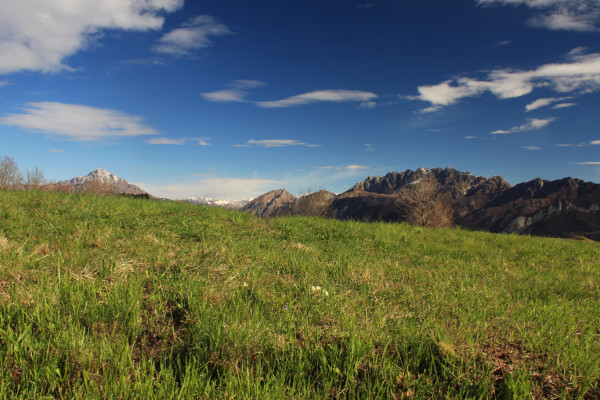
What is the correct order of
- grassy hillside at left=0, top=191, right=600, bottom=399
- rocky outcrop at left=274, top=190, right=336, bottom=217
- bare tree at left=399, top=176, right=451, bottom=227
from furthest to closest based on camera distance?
rocky outcrop at left=274, top=190, right=336, bottom=217
bare tree at left=399, top=176, right=451, bottom=227
grassy hillside at left=0, top=191, right=600, bottom=399

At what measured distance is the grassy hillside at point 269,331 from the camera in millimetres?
2607

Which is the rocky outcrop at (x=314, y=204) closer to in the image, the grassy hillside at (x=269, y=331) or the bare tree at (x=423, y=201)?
the bare tree at (x=423, y=201)

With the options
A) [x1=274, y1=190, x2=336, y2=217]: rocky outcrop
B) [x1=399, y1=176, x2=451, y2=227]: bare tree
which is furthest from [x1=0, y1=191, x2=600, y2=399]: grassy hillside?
[x1=274, y1=190, x2=336, y2=217]: rocky outcrop

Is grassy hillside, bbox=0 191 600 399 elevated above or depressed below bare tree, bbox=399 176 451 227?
below

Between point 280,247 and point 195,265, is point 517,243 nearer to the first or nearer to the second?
A: point 280,247

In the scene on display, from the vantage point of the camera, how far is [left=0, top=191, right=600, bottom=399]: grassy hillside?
2607mm

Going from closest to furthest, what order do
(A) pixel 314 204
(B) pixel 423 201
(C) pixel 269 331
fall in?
(C) pixel 269 331, (B) pixel 423 201, (A) pixel 314 204

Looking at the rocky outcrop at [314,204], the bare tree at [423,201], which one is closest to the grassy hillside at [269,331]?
the bare tree at [423,201]

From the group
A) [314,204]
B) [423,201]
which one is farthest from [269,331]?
[314,204]

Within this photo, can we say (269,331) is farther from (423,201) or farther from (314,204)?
(314,204)

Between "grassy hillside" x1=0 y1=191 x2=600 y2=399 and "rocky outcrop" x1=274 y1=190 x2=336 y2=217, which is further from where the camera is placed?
"rocky outcrop" x1=274 y1=190 x2=336 y2=217

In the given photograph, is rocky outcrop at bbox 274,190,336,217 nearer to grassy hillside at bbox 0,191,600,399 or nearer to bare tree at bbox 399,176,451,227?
bare tree at bbox 399,176,451,227

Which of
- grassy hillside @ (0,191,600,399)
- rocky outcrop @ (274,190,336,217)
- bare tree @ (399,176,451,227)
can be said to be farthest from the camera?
rocky outcrop @ (274,190,336,217)

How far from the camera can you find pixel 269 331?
3242 millimetres
